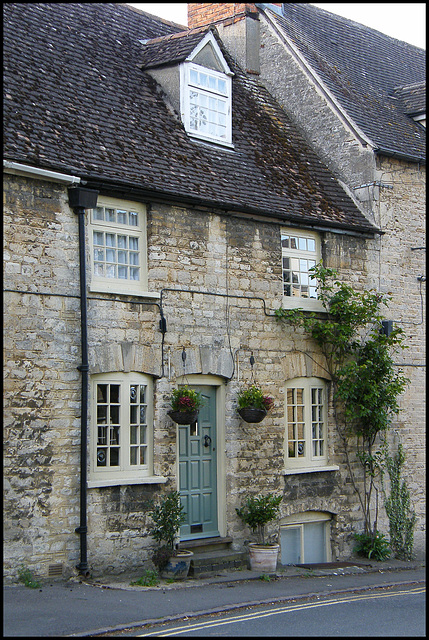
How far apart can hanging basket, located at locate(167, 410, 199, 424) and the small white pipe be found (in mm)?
3840

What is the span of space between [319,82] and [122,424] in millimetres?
9039

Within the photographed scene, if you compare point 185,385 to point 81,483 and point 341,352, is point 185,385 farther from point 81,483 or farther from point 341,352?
point 341,352

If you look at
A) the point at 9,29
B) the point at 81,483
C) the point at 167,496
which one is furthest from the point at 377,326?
the point at 9,29

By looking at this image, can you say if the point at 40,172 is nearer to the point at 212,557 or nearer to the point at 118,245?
the point at 118,245

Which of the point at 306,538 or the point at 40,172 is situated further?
the point at 306,538

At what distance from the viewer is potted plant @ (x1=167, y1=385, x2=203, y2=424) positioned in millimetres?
13125

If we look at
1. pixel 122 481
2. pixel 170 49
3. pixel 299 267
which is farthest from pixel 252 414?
pixel 170 49

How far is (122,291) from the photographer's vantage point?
13.0 meters

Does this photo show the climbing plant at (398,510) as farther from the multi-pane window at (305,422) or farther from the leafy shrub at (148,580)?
the leafy shrub at (148,580)

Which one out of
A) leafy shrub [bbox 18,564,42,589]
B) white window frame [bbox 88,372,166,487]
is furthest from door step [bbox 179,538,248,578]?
leafy shrub [bbox 18,564,42,589]

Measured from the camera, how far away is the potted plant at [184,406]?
13.1 meters

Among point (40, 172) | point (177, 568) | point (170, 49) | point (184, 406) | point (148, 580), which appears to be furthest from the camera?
point (170, 49)

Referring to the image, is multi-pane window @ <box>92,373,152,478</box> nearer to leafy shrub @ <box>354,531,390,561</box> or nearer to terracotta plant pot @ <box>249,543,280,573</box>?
terracotta plant pot @ <box>249,543,280,573</box>

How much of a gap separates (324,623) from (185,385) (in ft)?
16.2
